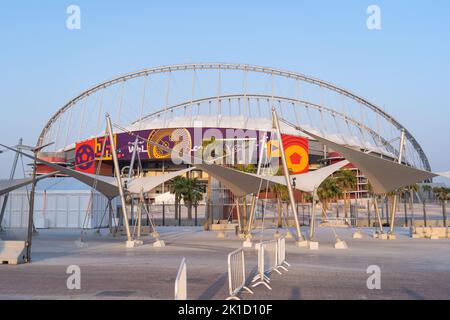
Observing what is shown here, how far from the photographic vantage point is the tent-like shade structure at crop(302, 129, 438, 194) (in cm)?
2964

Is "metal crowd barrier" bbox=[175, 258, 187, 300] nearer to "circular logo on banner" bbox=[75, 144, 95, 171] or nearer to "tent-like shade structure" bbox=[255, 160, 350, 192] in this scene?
"tent-like shade structure" bbox=[255, 160, 350, 192]

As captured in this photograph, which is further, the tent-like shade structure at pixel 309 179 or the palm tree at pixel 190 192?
the palm tree at pixel 190 192

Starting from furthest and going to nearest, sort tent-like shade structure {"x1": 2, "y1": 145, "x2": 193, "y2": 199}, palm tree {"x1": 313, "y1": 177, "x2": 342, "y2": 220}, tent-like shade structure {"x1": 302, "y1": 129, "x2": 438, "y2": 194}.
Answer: palm tree {"x1": 313, "y1": 177, "x2": 342, "y2": 220} < tent-like shade structure {"x1": 2, "y1": 145, "x2": 193, "y2": 199} < tent-like shade structure {"x1": 302, "y1": 129, "x2": 438, "y2": 194}

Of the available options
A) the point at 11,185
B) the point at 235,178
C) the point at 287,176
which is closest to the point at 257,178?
the point at 235,178

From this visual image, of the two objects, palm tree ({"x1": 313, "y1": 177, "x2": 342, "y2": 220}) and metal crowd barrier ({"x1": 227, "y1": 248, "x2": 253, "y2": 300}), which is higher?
palm tree ({"x1": 313, "y1": 177, "x2": 342, "y2": 220})

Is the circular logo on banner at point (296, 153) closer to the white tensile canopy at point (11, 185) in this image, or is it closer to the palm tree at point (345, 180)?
the palm tree at point (345, 180)

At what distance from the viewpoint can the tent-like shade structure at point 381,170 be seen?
29636mm

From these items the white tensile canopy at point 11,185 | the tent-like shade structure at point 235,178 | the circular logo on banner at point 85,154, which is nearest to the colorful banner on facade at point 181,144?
the circular logo on banner at point 85,154

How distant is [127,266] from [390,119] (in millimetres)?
102497

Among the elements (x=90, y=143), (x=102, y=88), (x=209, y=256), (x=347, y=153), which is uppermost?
(x=102, y=88)

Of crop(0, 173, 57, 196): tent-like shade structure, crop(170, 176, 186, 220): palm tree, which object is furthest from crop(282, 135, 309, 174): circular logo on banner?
crop(0, 173, 57, 196): tent-like shade structure
